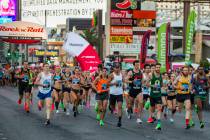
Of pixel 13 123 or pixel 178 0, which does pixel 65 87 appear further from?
pixel 178 0

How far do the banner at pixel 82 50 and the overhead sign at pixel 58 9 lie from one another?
144744 millimetres

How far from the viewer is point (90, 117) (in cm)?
1973

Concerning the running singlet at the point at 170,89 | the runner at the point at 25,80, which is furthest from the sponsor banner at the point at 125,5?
the running singlet at the point at 170,89

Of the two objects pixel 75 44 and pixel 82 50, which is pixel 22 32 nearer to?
pixel 75 44

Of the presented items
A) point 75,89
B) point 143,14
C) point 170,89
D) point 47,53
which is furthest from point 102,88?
point 47,53

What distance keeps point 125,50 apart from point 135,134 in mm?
50910

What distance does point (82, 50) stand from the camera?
2667 cm

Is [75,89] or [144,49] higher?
[144,49]

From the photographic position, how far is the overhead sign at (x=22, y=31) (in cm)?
5831

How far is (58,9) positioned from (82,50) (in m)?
158

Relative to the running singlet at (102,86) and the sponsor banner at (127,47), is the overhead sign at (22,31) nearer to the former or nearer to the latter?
the sponsor banner at (127,47)

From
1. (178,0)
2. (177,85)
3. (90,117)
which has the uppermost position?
(178,0)

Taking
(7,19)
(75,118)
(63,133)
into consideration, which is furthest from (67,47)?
(7,19)

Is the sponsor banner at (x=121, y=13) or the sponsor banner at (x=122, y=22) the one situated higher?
the sponsor banner at (x=121, y=13)
